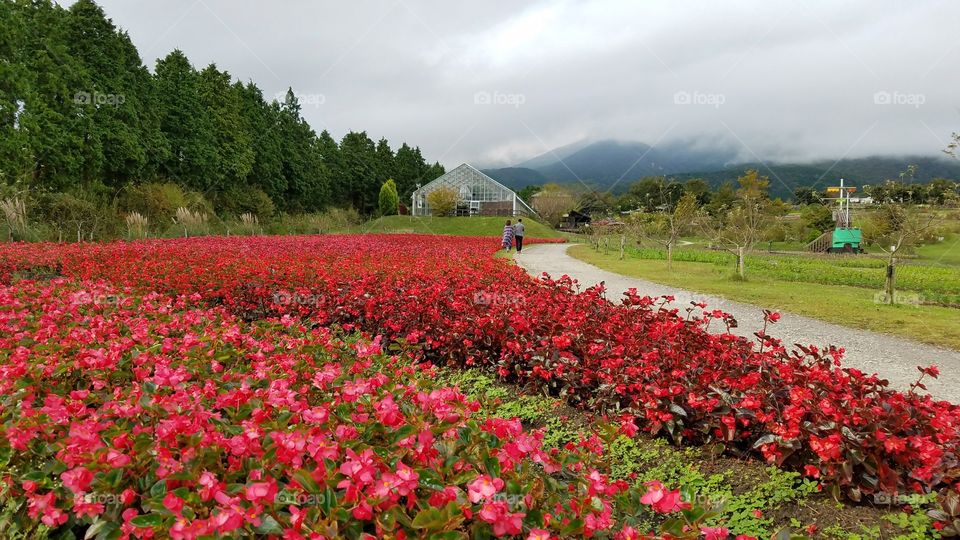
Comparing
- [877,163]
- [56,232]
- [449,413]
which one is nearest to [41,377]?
[449,413]

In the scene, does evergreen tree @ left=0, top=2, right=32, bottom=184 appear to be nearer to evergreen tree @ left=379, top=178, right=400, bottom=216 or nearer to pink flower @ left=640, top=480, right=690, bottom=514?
pink flower @ left=640, top=480, right=690, bottom=514

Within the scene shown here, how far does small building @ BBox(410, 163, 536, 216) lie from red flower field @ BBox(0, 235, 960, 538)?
48733mm

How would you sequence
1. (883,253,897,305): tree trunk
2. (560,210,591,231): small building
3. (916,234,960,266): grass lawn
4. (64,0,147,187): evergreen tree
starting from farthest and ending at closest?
(560,210,591,231): small building
(916,234,960,266): grass lawn
(64,0,147,187): evergreen tree
(883,253,897,305): tree trunk

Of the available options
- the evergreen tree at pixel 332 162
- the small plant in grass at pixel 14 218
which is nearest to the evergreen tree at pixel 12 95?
the small plant in grass at pixel 14 218

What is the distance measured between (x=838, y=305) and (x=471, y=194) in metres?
47.4

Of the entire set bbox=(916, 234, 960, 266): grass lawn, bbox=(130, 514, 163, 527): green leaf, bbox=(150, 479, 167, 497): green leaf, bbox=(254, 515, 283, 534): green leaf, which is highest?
bbox=(150, 479, 167, 497): green leaf

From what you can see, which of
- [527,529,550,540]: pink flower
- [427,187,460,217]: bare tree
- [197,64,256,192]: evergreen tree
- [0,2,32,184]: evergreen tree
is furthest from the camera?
[427,187,460,217]: bare tree

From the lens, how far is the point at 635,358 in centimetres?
369

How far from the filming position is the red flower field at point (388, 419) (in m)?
1.38

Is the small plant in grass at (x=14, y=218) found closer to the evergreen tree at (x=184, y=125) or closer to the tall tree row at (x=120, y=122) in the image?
the tall tree row at (x=120, y=122)

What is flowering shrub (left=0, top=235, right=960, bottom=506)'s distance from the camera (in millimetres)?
2439

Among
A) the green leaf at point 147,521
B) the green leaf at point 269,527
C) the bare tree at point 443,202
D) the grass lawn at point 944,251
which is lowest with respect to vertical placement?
the grass lawn at point 944,251

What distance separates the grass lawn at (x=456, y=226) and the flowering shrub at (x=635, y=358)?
107ft

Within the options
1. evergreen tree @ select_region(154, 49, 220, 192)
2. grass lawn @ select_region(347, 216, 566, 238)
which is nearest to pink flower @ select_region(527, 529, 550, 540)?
evergreen tree @ select_region(154, 49, 220, 192)
